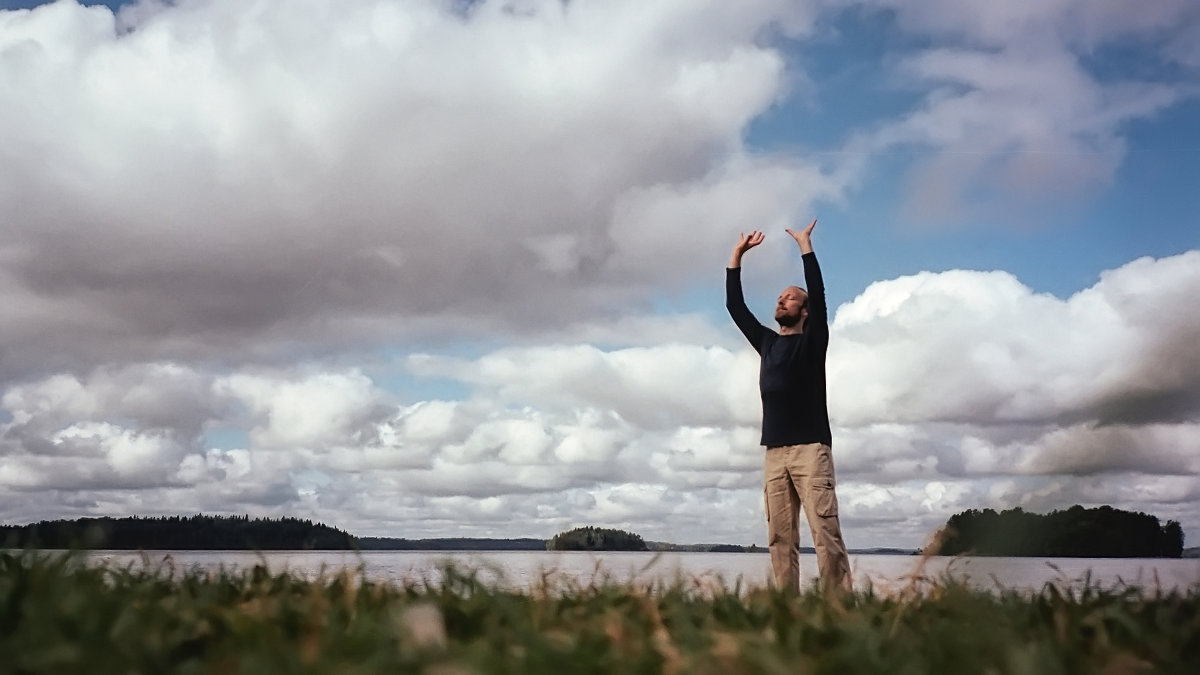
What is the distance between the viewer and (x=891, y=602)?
5695 millimetres

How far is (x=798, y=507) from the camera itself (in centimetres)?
1080

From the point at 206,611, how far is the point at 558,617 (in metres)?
1.44

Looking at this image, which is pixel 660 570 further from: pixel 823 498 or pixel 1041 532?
pixel 823 498

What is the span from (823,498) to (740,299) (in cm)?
235

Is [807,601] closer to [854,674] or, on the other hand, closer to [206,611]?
[854,674]

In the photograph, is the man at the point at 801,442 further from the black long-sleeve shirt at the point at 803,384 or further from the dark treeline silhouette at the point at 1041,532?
the dark treeline silhouette at the point at 1041,532

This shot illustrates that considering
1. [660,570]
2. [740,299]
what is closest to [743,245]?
[740,299]

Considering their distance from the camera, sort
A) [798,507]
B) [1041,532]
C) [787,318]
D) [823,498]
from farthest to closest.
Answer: [787,318] < [798,507] < [823,498] < [1041,532]

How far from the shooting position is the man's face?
11047 mm

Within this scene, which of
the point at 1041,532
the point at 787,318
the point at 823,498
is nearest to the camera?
the point at 1041,532

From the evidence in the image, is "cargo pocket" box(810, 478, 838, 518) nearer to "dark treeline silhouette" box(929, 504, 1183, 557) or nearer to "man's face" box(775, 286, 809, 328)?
"man's face" box(775, 286, 809, 328)

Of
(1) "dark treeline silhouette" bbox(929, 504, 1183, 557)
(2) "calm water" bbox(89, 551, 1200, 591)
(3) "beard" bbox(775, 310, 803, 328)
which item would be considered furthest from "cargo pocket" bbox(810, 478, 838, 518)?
(1) "dark treeline silhouette" bbox(929, 504, 1183, 557)

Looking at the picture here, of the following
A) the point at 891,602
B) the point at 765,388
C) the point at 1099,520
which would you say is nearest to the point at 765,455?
the point at 765,388

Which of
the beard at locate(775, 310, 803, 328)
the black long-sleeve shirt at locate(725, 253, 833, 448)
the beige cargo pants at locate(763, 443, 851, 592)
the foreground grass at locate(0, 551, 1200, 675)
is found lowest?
the foreground grass at locate(0, 551, 1200, 675)
